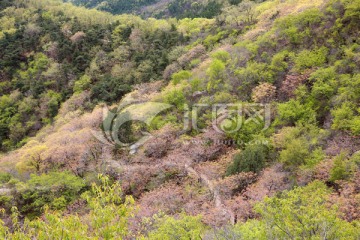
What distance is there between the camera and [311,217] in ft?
35.1

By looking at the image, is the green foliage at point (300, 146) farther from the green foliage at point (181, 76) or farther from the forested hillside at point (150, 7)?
the forested hillside at point (150, 7)

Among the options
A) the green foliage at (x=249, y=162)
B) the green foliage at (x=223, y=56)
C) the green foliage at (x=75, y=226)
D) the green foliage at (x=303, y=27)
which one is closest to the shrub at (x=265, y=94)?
the green foliage at (x=303, y=27)

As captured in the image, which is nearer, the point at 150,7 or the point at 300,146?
the point at 300,146

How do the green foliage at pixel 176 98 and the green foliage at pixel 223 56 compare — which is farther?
the green foliage at pixel 223 56

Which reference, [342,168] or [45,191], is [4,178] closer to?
[45,191]

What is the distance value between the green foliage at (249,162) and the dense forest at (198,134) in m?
0.09

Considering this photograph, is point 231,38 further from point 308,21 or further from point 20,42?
point 20,42

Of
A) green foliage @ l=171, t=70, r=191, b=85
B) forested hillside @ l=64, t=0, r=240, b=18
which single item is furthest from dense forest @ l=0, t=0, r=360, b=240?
forested hillside @ l=64, t=0, r=240, b=18

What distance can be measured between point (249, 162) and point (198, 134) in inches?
322

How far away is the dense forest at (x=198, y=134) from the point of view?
517 inches

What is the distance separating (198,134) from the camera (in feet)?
99.0

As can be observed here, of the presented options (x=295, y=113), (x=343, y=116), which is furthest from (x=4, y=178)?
(x=343, y=116)

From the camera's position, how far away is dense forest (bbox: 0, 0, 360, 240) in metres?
13.1

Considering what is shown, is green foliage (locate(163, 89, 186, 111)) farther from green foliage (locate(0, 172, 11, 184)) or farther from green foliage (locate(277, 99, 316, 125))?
green foliage (locate(0, 172, 11, 184))
